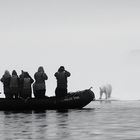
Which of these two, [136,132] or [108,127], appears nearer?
[136,132]

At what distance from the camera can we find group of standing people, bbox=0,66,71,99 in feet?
116

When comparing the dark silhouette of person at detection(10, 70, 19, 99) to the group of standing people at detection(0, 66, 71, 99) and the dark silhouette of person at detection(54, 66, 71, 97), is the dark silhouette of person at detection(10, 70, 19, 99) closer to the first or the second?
the group of standing people at detection(0, 66, 71, 99)

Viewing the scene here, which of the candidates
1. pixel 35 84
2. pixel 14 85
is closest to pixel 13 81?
pixel 14 85

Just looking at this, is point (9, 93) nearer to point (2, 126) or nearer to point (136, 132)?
point (2, 126)

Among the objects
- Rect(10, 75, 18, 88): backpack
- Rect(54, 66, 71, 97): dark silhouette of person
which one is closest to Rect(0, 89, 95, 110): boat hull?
Rect(54, 66, 71, 97): dark silhouette of person

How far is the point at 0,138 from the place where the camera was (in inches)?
673

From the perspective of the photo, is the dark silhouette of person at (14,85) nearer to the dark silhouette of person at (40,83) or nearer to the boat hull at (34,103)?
the boat hull at (34,103)

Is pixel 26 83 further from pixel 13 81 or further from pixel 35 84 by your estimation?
pixel 13 81

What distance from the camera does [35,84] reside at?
3534cm

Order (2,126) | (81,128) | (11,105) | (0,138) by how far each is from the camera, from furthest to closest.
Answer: (11,105) < (2,126) < (81,128) < (0,138)

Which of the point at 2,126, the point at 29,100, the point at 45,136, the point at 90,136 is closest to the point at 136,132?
the point at 90,136

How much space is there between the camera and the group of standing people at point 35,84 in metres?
35.2

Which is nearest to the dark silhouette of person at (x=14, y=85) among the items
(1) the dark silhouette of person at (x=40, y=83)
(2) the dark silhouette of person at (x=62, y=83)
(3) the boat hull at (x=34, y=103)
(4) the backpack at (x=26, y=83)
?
(4) the backpack at (x=26, y=83)

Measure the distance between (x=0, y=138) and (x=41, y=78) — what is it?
18246 millimetres
